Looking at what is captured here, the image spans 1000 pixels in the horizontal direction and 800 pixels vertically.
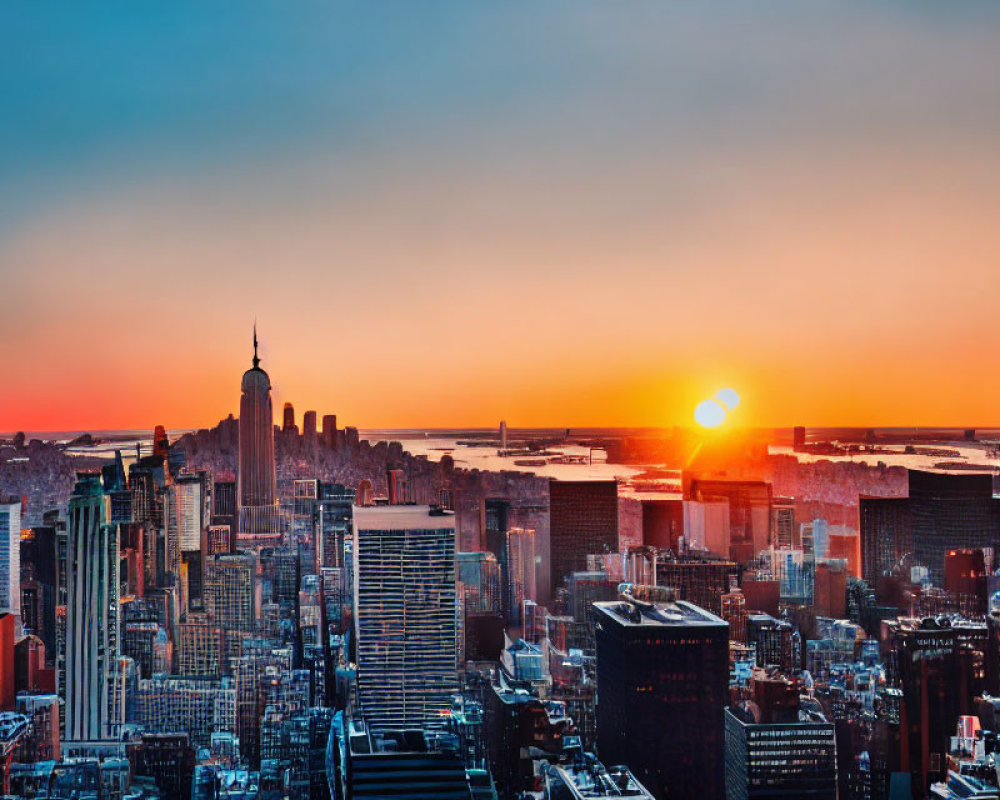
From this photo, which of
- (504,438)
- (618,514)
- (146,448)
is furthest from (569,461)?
(146,448)

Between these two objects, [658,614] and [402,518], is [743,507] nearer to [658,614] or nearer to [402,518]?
[658,614]

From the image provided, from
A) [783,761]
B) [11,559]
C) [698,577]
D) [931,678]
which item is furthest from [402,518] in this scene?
[931,678]

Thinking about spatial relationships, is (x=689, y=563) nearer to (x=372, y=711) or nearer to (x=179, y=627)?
(x=372, y=711)

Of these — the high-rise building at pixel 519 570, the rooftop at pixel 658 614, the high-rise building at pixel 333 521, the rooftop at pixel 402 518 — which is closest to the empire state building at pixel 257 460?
the high-rise building at pixel 333 521

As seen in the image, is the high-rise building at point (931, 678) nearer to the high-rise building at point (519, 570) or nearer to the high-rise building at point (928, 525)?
the high-rise building at point (928, 525)

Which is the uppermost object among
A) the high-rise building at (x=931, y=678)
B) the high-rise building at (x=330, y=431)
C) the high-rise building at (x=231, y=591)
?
the high-rise building at (x=330, y=431)

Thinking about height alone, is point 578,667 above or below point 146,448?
below

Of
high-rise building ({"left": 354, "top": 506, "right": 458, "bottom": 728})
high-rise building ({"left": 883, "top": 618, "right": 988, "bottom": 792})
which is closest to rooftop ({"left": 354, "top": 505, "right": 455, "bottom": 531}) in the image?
high-rise building ({"left": 354, "top": 506, "right": 458, "bottom": 728})
